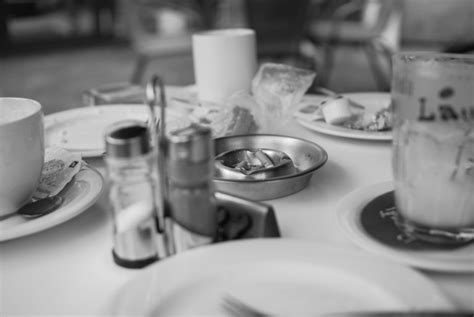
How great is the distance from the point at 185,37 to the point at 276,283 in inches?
97.2

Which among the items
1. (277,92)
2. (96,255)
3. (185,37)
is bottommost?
(96,255)

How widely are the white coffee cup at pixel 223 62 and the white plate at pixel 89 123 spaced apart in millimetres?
106

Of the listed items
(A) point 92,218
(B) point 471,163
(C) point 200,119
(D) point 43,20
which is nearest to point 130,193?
(A) point 92,218

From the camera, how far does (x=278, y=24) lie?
2.55 meters

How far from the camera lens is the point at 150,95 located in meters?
0.39

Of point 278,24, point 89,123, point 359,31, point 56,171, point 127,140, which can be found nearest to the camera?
point 127,140

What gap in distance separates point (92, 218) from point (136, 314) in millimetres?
233

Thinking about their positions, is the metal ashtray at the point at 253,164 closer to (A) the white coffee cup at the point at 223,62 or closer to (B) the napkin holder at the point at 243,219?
(B) the napkin holder at the point at 243,219

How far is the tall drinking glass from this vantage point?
408 millimetres

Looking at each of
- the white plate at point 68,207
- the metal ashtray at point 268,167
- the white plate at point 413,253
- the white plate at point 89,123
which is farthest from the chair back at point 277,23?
the white plate at point 413,253

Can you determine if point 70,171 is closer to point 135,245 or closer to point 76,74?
point 135,245

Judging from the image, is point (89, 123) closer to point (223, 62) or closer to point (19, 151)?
A: point (223, 62)

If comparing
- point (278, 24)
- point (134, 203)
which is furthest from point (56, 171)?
point (278, 24)

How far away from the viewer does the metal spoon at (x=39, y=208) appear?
52 centimetres
